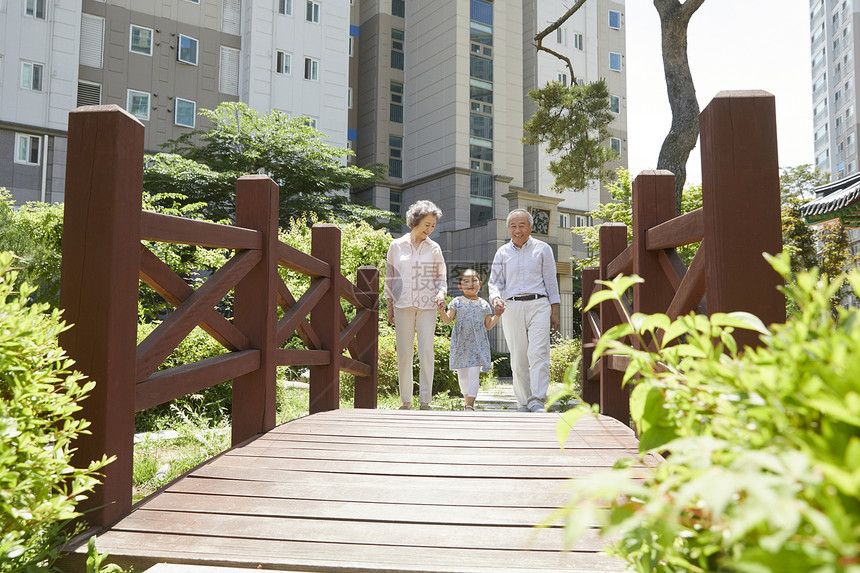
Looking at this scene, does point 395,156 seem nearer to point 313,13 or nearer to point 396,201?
point 396,201

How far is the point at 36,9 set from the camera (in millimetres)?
19172

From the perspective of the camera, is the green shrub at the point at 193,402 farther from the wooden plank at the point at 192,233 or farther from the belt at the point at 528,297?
the wooden plank at the point at 192,233

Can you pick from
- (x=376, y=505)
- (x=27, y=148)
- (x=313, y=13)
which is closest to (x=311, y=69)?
(x=313, y=13)

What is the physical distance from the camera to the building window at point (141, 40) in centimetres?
2128

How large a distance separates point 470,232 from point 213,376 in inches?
777

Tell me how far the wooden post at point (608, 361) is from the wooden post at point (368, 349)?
2.45 m

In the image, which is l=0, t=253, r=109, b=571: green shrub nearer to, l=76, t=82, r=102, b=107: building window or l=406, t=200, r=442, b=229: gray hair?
l=406, t=200, r=442, b=229: gray hair

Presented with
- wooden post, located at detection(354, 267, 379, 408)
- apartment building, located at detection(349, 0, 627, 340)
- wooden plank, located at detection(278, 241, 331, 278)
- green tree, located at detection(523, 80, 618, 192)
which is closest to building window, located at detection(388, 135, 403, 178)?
apartment building, located at detection(349, 0, 627, 340)

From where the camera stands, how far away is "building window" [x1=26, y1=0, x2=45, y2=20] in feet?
62.5

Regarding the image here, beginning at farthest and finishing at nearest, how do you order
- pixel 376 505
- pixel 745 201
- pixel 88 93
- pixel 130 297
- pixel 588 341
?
pixel 88 93 → pixel 588 341 → pixel 376 505 → pixel 130 297 → pixel 745 201

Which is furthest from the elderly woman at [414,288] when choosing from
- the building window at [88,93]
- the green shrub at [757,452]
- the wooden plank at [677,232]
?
the building window at [88,93]

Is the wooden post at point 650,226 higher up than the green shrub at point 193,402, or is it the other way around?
the wooden post at point 650,226

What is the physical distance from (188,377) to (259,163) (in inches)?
754

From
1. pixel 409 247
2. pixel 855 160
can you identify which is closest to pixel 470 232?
pixel 409 247
